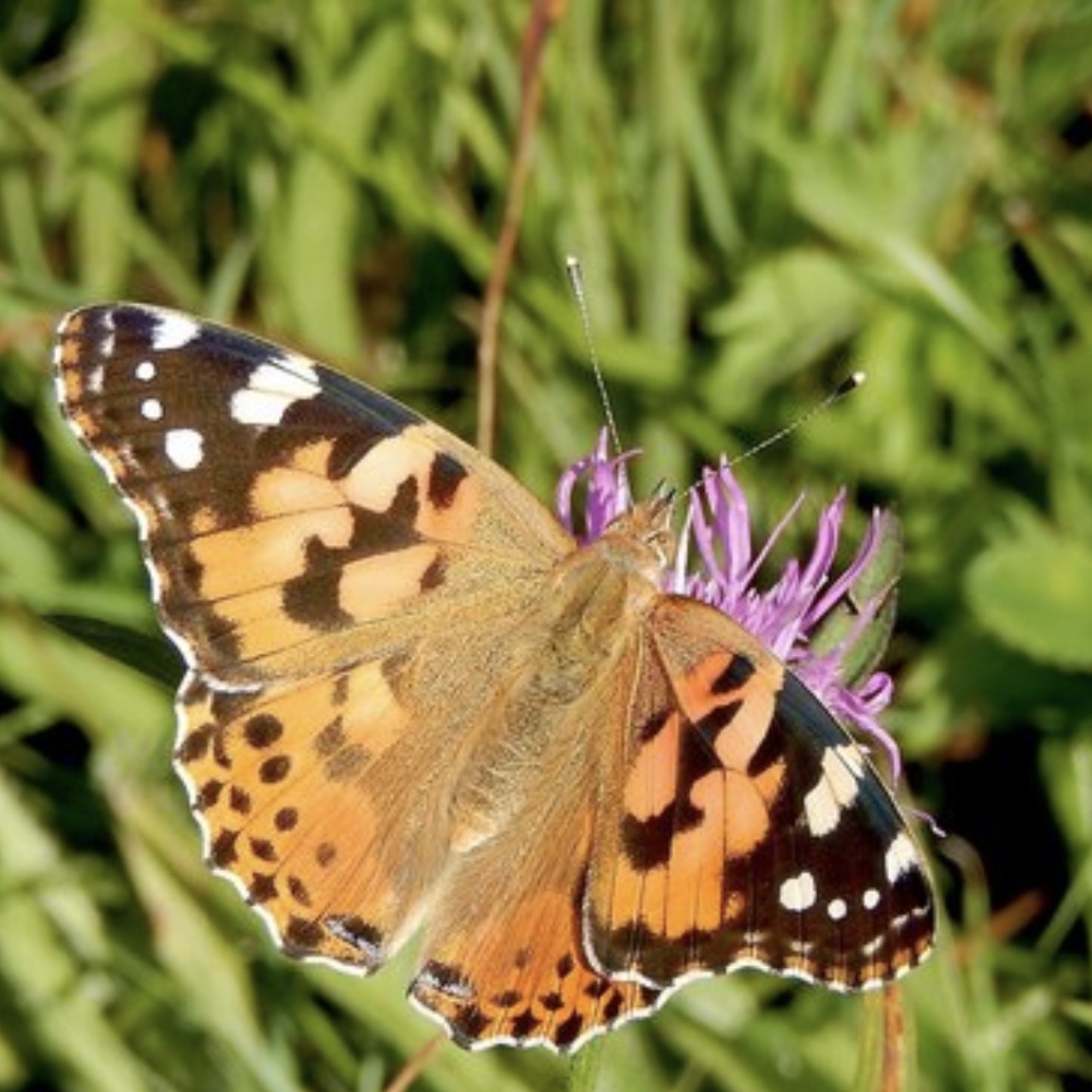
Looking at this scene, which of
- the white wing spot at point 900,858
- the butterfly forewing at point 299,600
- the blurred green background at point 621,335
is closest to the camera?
the white wing spot at point 900,858

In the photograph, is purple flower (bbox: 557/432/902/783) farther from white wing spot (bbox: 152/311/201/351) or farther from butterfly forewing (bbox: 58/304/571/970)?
white wing spot (bbox: 152/311/201/351)

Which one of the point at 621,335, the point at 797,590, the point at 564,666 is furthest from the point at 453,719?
the point at 621,335

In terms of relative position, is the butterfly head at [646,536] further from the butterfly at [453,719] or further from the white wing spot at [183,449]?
the white wing spot at [183,449]

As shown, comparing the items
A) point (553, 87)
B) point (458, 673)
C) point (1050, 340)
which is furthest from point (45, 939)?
point (1050, 340)

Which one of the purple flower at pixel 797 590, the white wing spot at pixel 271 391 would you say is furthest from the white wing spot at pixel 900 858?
the white wing spot at pixel 271 391

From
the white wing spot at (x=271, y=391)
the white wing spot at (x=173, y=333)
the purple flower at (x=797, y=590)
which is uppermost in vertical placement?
the white wing spot at (x=173, y=333)

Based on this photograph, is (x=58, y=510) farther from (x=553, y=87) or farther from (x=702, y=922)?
(x=702, y=922)

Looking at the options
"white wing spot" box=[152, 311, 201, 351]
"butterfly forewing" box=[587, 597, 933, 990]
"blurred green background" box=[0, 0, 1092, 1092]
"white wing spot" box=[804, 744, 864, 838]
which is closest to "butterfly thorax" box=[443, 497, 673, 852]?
"butterfly forewing" box=[587, 597, 933, 990]
